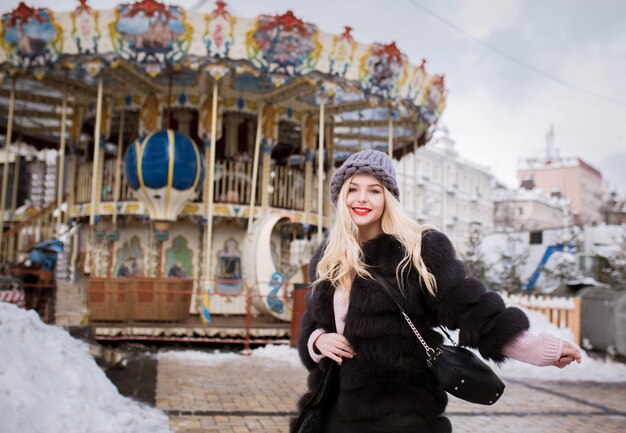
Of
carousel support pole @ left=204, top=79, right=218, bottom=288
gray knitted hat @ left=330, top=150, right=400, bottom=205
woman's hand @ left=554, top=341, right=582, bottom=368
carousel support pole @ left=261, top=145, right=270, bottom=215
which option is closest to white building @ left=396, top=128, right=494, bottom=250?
carousel support pole @ left=261, top=145, right=270, bottom=215

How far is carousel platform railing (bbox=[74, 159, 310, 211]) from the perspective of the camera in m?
14.5

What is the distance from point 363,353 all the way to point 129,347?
29.8 feet

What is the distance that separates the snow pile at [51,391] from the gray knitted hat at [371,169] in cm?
269

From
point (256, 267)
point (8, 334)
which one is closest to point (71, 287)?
point (256, 267)

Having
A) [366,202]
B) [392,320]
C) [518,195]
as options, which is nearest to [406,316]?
[392,320]

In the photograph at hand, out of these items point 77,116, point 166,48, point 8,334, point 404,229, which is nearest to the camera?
point 404,229

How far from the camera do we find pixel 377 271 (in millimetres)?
A: 2426

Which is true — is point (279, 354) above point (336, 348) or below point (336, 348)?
below

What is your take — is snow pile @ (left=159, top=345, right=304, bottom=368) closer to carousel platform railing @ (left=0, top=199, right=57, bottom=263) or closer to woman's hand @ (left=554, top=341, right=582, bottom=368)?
woman's hand @ (left=554, top=341, right=582, bottom=368)

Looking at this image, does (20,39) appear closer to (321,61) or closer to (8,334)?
(321,61)

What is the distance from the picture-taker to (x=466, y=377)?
6.82 feet

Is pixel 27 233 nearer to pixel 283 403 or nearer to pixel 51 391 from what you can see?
pixel 283 403

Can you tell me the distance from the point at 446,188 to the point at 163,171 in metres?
40.5

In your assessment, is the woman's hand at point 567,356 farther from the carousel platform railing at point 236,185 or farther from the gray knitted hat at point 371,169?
the carousel platform railing at point 236,185
